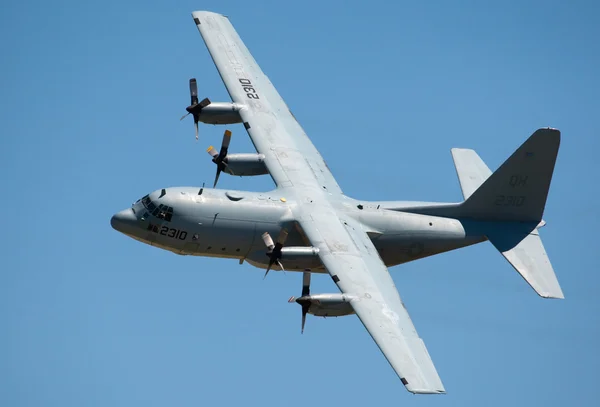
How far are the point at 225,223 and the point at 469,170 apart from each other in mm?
14586

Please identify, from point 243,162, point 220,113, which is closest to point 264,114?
point 220,113

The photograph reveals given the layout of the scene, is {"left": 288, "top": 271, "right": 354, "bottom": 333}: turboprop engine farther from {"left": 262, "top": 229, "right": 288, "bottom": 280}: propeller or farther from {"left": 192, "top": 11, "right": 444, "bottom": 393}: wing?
A: {"left": 262, "top": 229, "right": 288, "bottom": 280}: propeller

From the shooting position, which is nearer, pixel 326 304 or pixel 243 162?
pixel 326 304

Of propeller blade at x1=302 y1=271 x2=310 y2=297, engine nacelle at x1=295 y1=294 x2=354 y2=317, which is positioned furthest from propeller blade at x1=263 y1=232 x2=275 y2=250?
engine nacelle at x1=295 y1=294 x2=354 y2=317

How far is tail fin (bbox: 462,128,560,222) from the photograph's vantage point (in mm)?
74375

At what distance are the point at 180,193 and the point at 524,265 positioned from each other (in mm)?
17870

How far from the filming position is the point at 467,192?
76250 millimetres

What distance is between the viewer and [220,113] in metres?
79.1

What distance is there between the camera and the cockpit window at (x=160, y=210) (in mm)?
71062

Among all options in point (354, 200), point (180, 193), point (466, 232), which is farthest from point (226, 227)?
point (466, 232)

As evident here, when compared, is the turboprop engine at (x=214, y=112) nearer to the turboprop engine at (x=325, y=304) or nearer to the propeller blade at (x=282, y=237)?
the propeller blade at (x=282, y=237)

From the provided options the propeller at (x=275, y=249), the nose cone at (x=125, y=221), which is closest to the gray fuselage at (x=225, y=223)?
the nose cone at (x=125, y=221)

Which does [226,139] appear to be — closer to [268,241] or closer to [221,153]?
[221,153]

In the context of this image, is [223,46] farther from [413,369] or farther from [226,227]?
[413,369]
